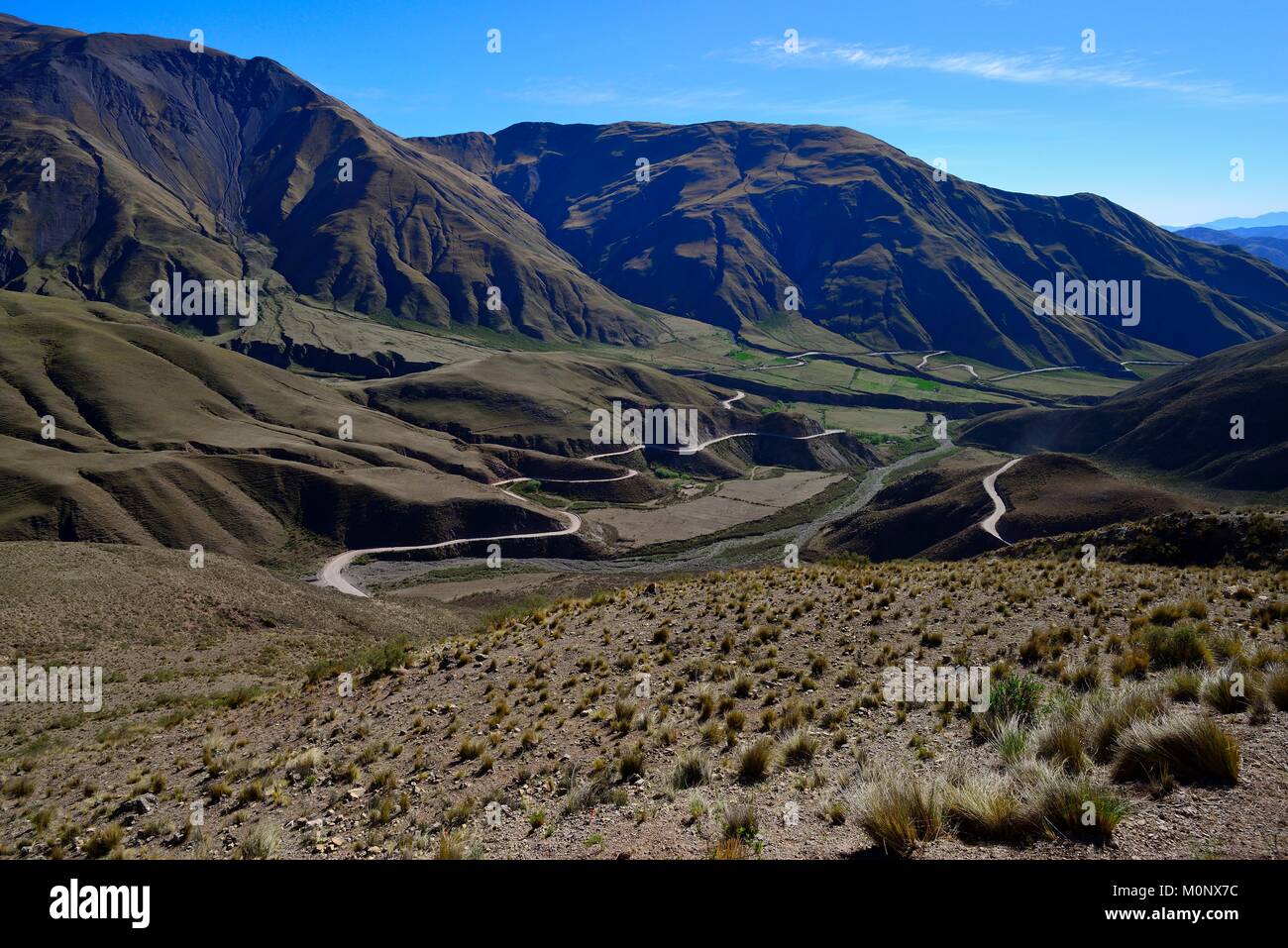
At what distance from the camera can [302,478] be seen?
76.4 meters

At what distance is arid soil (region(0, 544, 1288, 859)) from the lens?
6969 millimetres

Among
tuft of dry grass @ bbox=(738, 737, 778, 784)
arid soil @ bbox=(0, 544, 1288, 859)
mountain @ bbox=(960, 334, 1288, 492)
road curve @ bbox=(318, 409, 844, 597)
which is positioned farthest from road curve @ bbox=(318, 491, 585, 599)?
mountain @ bbox=(960, 334, 1288, 492)

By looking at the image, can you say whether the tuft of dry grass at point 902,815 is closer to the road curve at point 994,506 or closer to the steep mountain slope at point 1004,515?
the steep mountain slope at point 1004,515

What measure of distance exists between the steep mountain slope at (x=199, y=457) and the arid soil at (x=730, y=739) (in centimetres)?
4775

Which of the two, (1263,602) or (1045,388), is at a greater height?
(1045,388)

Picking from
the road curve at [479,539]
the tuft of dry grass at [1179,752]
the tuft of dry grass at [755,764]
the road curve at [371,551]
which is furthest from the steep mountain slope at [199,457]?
the tuft of dry grass at [1179,752]

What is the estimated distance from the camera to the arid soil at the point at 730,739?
6969mm

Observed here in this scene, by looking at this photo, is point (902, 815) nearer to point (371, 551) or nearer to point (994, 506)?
point (994, 506)

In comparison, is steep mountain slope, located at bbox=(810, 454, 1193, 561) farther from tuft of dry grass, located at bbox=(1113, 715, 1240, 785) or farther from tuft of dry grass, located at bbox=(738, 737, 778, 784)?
tuft of dry grass, located at bbox=(1113, 715, 1240, 785)

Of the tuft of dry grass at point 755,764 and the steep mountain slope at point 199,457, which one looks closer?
the tuft of dry grass at point 755,764
